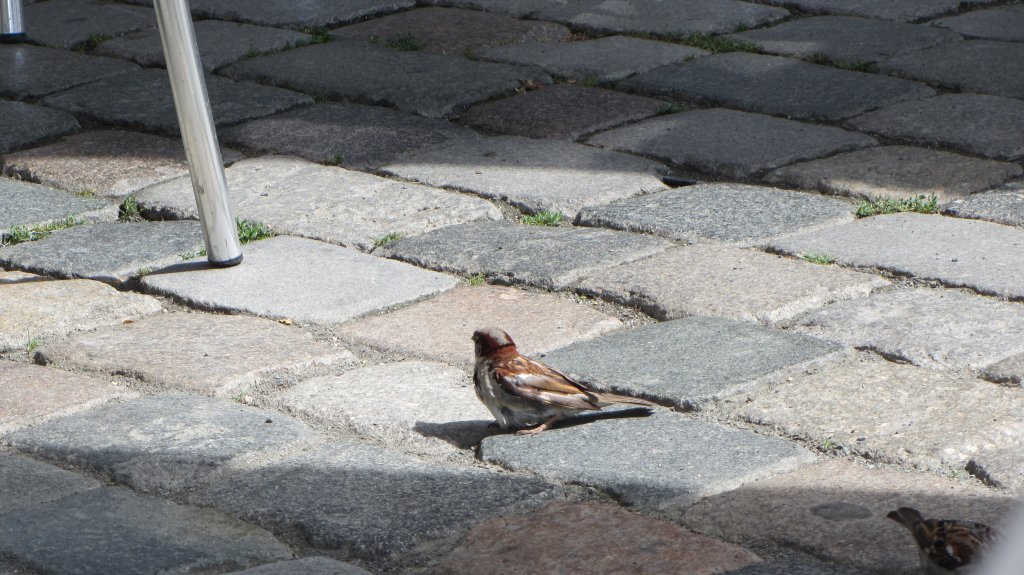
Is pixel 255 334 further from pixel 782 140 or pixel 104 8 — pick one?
pixel 104 8

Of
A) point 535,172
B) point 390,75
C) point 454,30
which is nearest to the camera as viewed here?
point 535,172

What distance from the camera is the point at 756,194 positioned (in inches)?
169

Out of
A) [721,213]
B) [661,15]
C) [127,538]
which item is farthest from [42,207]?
[661,15]

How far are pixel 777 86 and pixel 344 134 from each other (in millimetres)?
1693

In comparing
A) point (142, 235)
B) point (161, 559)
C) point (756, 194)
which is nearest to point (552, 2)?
point (756, 194)

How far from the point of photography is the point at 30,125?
17.0 ft

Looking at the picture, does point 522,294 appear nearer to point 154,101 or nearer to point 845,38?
point 154,101

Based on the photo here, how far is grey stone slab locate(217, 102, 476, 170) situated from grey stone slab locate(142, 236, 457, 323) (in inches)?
34.6

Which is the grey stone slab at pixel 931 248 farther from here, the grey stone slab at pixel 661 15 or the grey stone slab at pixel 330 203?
the grey stone slab at pixel 661 15

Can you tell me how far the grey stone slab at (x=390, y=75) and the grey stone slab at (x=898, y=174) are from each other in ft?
4.66

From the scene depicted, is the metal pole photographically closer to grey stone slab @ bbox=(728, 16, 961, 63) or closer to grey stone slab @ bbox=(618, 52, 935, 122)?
grey stone slab @ bbox=(618, 52, 935, 122)

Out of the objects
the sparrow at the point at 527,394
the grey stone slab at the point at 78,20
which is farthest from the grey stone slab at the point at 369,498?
the grey stone slab at the point at 78,20

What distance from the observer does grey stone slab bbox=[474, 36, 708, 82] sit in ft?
18.5

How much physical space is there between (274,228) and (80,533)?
191cm
